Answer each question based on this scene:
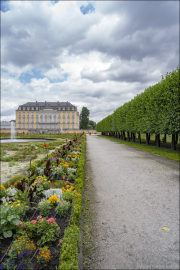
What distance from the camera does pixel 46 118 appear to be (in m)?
80.4

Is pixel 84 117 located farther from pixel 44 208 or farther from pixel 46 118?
pixel 44 208

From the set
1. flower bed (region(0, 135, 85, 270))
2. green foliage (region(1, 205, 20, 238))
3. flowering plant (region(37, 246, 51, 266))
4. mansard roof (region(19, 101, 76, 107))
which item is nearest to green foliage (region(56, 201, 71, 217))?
flower bed (region(0, 135, 85, 270))

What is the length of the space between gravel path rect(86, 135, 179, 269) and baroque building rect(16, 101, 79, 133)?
75183 mm

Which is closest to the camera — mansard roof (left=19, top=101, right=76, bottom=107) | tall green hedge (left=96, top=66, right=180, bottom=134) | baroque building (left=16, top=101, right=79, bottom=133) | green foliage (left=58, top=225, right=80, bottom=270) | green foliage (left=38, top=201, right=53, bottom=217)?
green foliage (left=58, top=225, right=80, bottom=270)

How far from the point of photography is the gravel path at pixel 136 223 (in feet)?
7.86

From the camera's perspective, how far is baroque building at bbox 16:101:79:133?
263 feet

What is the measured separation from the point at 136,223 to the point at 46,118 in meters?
80.5

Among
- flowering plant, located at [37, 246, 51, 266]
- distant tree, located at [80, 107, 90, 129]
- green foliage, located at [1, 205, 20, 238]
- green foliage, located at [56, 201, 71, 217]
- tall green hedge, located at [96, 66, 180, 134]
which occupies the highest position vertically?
distant tree, located at [80, 107, 90, 129]

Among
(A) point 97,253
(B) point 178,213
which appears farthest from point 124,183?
(A) point 97,253

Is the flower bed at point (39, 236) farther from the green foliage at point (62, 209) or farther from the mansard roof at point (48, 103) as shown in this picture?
the mansard roof at point (48, 103)

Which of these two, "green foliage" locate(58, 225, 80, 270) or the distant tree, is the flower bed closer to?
"green foliage" locate(58, 225, 80, 270)

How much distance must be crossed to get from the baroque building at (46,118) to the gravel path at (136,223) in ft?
247

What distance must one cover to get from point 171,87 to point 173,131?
356 centimetres

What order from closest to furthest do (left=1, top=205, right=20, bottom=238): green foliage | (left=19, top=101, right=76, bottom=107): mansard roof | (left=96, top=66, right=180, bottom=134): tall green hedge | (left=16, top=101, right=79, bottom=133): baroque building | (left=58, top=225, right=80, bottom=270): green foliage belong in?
(left=58, top=225, right=80, bottom=270): green foliage → (left=1, top=205, right=20, bottom=238): green foliage → (left=96, top=66, right=180, bottom=134): tall green hedge → (left=16, top=101, right=79, bottom=133): baroque building → (left=19, top=101, right=76, bottom=107): mansard roof
